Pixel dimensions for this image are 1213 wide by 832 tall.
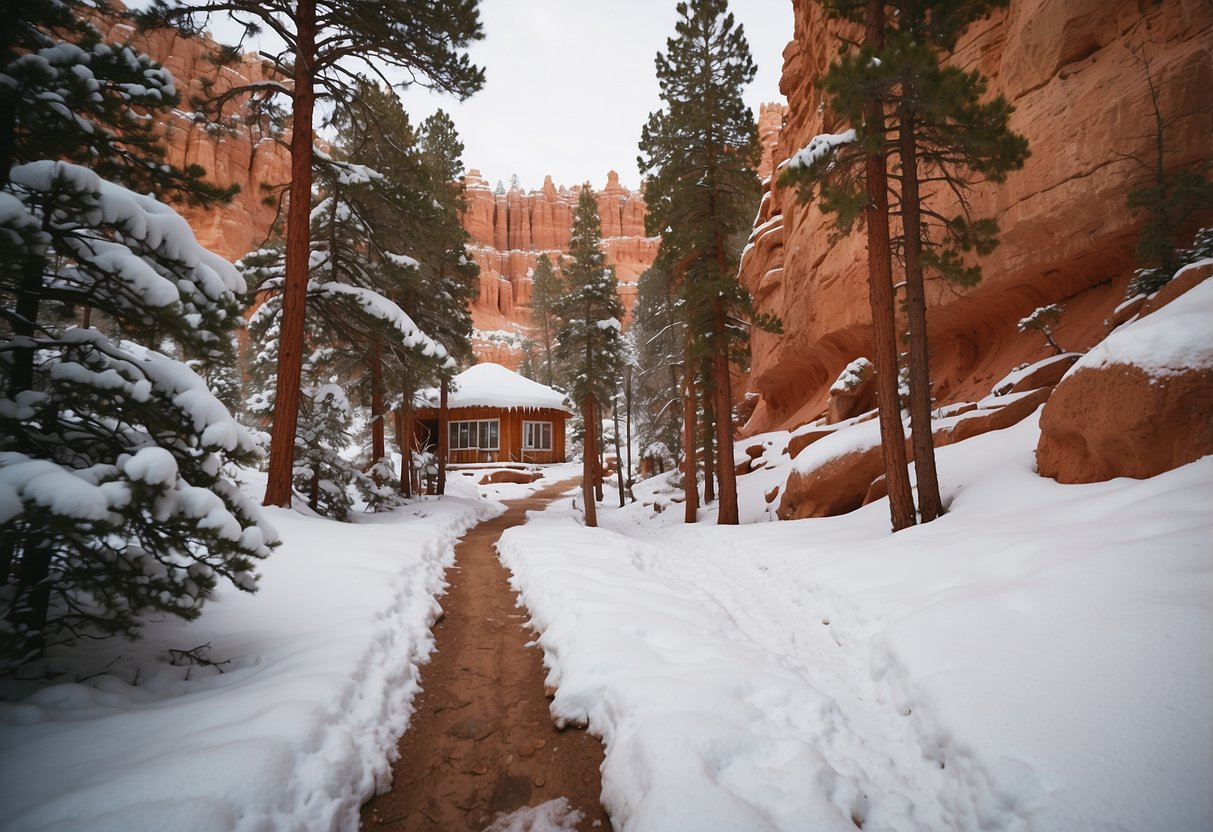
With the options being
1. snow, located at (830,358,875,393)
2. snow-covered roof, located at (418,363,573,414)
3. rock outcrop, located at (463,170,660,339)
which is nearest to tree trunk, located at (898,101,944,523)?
snow, located at (830,358,875,393)

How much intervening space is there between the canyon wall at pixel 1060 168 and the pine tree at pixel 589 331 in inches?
293

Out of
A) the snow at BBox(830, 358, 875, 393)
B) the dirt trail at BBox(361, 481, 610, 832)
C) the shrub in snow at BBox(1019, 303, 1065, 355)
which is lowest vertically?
the dirt trail at BBox(361, 481, 610, 832)

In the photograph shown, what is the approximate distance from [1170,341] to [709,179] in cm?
955

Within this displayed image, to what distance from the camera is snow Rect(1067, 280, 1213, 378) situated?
16.6 ft

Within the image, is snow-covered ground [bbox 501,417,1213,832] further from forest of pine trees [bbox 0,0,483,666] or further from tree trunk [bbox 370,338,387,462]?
tree trunk [bbox 370,338,387,462]

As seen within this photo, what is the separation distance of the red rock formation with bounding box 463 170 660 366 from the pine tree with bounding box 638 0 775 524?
73.0 m

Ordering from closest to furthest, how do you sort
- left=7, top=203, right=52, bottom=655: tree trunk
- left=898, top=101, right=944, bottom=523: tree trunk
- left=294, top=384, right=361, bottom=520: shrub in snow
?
left=7, top=203, right=52, bottom=655: tree trunk → left=898, top=101, right=944, bottom=523: tree trunk → left=294, top=384, right=361, bottom=520: shrub in snow

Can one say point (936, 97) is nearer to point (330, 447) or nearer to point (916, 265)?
point (916, 265)

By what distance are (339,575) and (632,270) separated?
95.6 meters

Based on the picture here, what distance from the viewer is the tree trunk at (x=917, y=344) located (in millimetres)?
7195

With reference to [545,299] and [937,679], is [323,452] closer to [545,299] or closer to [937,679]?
[937,679]

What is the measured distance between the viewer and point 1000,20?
13562mm

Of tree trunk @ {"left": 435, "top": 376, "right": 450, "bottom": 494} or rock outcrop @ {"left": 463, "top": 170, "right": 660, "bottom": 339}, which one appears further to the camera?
rock outcrop @ {"left": 463, "top": 170, "right": 660, "bottom": 339}

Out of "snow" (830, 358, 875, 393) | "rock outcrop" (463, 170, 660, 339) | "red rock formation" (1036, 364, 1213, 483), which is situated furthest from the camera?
"rock outcrop" (463, 170, 660, 339)
